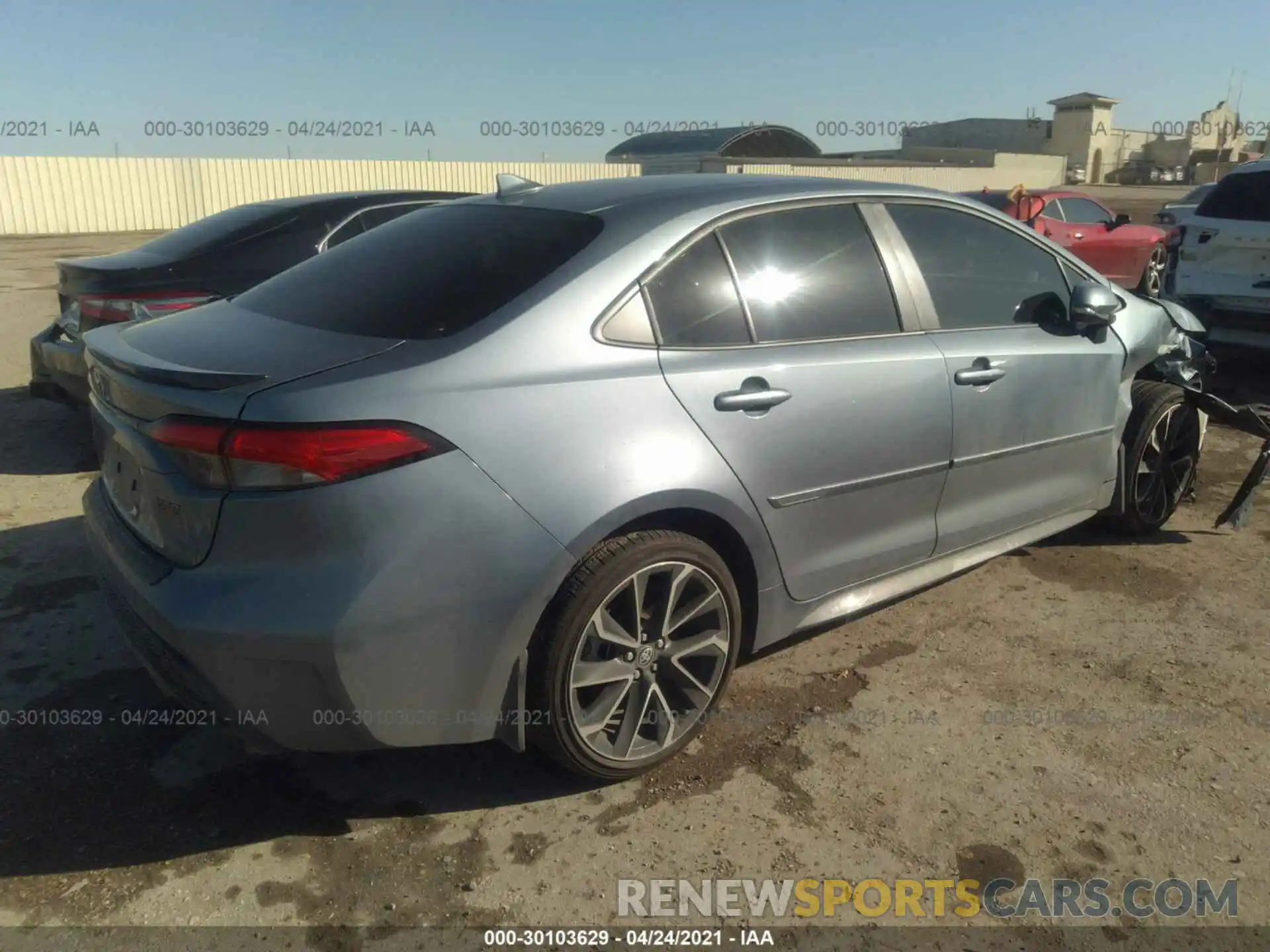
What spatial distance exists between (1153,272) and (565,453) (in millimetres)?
13590

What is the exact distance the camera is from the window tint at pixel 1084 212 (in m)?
12.7

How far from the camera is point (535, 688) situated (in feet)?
8.29

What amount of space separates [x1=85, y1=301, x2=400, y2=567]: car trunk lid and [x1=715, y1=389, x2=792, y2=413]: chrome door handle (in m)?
0.90

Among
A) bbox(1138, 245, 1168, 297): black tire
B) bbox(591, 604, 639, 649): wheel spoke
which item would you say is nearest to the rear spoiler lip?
bbox(591, 604, 639, 649): wheel spoke

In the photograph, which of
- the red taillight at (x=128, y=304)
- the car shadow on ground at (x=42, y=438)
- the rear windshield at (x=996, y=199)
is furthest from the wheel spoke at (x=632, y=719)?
the rear windshield at (x=996, y=199)

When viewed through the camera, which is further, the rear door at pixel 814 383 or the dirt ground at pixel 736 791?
the rear door at pixel 814 383

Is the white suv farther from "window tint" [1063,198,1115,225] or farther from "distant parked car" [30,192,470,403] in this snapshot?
"distant parked car" [30,192,470,403]

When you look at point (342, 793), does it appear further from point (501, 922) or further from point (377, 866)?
point (501, 922)

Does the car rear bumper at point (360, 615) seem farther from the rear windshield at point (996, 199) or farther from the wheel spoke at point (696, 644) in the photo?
the rear windshield at point (996, 199)

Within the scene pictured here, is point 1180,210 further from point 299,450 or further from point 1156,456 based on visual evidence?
point 299,450

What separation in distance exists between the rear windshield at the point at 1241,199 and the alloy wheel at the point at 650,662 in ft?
22.9

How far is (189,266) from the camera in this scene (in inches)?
207

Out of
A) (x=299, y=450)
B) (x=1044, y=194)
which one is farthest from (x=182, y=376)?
(x=1044, y=194)

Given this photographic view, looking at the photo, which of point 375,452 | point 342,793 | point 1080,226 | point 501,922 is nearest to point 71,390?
point 342,793
